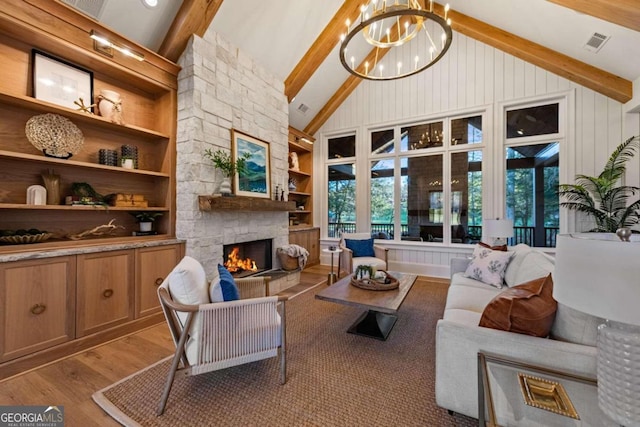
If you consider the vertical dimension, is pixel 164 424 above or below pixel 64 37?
below

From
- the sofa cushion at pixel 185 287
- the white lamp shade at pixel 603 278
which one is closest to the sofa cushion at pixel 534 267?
the white lamp shade at pixel 603 278

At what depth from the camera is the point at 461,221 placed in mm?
4875

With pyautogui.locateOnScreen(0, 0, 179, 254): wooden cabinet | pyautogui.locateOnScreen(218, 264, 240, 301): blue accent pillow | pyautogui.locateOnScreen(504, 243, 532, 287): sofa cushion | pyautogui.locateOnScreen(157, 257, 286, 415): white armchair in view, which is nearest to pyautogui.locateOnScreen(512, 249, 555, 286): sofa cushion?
pyautogui.locateOnScreen(504, 243, 532, 287): sofa cushion

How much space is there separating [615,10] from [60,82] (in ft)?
17.5

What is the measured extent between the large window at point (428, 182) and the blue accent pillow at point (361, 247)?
1.06m

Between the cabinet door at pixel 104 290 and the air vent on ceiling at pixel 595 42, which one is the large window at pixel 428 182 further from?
the cabinet door at pixel 104 290

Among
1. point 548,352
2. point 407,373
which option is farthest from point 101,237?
point 548,352

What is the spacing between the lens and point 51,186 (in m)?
2.37

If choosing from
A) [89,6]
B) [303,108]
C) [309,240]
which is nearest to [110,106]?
[89,6]

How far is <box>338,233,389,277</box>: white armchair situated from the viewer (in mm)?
4055

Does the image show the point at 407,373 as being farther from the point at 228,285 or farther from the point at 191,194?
the point at 191,194

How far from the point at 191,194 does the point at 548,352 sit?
3299 millimetres

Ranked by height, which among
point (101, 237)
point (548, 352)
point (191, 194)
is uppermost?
point (191, 194)

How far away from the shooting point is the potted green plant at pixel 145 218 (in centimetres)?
302
